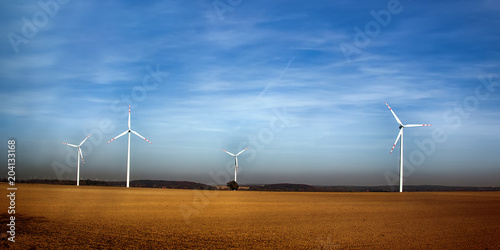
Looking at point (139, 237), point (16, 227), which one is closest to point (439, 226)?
point (139, 237)

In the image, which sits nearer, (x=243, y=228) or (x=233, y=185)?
(x=243, y=228)

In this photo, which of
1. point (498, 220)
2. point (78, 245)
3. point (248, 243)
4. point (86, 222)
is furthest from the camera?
point (498, 220)

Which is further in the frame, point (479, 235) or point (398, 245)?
point (479, 235)

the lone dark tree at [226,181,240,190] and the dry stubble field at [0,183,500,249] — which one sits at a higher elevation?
the dry stubble field at [0,183,500,249]

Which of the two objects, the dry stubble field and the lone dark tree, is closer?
the dry stubble field

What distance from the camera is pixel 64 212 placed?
30594mm

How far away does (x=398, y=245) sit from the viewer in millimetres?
19922

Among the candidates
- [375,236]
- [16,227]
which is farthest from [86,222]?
[375,236]

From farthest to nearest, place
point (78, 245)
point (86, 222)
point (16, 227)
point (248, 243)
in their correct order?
point (86, 222)
point (16, 227)
point (248, 243)
point (78, 245)

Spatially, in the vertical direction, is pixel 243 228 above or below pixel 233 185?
above

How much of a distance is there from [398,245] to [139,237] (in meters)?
12.6

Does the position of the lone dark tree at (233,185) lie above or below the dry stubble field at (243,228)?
below

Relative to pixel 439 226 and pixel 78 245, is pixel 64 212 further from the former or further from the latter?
pixel 439 226

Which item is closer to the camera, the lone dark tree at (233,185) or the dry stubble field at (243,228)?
the dry stubble field at (243,228)
